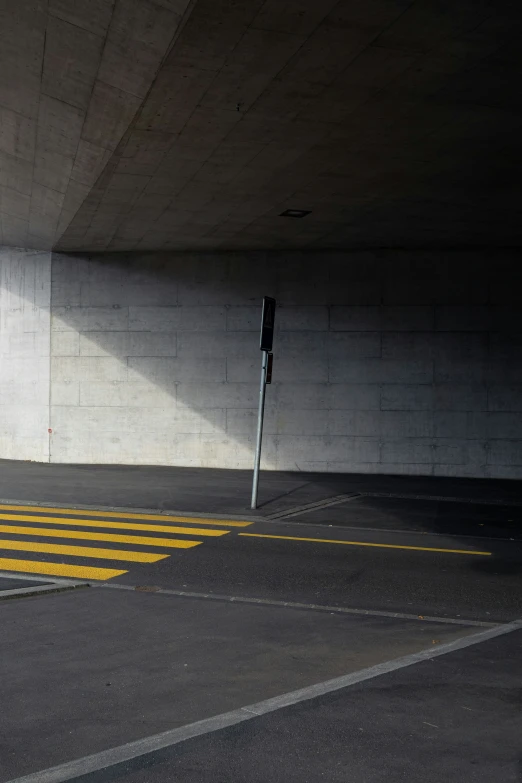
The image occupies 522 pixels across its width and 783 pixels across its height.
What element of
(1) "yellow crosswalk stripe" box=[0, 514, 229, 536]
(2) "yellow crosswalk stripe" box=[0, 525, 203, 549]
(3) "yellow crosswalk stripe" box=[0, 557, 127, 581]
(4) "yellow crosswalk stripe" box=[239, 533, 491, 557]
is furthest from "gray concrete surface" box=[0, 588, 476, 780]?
(1) "yellow crosswalk stripe" box=[0, 514, 229, 536]

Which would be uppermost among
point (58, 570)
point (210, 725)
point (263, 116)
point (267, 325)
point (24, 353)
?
point (263, 116)

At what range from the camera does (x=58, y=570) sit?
891 centimetres

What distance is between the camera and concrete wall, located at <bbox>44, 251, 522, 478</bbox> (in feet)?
61.9

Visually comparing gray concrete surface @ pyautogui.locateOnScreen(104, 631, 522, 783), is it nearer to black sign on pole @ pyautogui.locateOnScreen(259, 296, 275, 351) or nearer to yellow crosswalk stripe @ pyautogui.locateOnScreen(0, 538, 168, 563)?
yellow crosswalk stripe @ pyautogui.locateOnScreen(0, 538, 168, 563)

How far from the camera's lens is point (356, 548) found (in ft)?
33.7

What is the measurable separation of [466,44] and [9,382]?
1606cm

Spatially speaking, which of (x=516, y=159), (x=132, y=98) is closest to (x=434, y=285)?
(x=516, y=159)

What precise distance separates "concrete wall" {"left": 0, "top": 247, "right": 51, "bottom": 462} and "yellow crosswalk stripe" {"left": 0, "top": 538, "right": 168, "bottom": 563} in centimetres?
1063

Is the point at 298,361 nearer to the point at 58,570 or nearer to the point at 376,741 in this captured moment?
the point at 58,570

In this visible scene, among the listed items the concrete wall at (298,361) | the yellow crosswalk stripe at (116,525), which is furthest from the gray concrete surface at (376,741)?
the concrete wall at (298,361)

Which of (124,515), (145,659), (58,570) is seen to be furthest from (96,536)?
(145,659)

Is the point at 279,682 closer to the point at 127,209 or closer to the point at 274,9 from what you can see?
the point at 274,9

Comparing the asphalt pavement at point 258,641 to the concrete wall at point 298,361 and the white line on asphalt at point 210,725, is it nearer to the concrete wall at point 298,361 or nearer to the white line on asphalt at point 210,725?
the white line on asphalt at point 210,725

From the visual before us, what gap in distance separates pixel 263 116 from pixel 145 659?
7145mm
